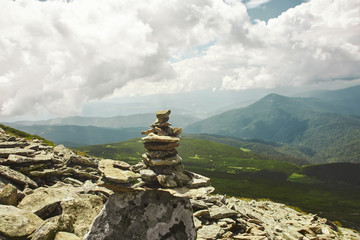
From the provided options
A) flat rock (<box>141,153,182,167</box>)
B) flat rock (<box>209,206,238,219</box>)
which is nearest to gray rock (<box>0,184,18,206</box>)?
flat rock (<box>141,153,182,167</box>)

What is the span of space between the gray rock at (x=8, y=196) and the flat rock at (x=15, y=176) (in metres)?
2.53

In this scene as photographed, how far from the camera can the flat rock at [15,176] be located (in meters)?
19.0

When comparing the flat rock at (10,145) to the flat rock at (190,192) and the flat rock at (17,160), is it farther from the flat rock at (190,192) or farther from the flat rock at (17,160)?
the flat rock at (190,192)

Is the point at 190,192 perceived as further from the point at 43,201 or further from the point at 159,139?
the point at 43,201

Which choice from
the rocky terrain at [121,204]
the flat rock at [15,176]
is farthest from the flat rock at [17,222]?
the flat rock at [15,176]

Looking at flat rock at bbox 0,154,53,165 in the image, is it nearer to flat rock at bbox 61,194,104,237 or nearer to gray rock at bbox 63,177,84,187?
gray rock at bbox 63,177,84,187

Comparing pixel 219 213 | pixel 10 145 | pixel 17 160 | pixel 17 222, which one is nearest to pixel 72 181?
pixel 17 160

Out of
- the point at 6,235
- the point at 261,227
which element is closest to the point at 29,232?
the point at 6,235

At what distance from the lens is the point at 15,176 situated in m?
19.5

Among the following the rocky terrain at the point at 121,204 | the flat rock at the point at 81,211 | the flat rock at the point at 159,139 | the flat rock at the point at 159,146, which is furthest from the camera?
the flat rock at the point at 159,146

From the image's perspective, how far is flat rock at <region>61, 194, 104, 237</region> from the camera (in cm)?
1562

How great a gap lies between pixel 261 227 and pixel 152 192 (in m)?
17.0

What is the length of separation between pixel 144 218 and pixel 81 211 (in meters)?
5.84

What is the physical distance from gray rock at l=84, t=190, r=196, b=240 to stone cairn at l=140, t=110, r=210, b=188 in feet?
5.30
